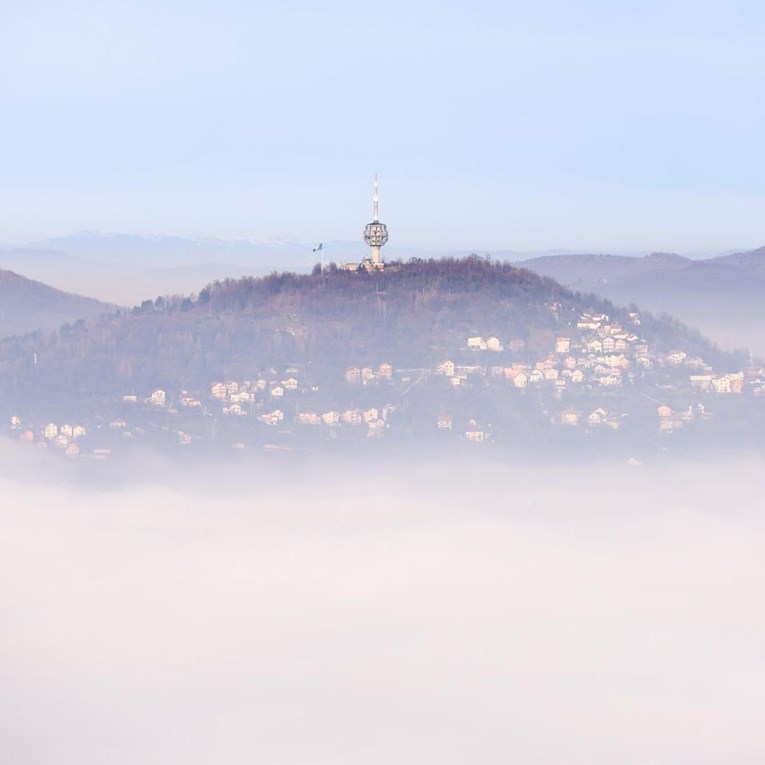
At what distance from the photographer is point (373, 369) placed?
4299 inches

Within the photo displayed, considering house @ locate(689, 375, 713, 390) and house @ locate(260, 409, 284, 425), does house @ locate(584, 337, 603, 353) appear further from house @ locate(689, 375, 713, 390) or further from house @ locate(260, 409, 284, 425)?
house @ locate(260, 409, 284, 425)

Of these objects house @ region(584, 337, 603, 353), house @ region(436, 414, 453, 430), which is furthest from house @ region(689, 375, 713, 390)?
house @ region(436, 414, 453, 430)

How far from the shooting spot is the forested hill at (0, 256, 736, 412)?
10631cm

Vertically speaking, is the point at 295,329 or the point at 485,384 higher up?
the point at 295,329

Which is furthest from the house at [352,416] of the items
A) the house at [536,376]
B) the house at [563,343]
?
the house at [563,343]

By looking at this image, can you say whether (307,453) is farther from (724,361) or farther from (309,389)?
(724,361)

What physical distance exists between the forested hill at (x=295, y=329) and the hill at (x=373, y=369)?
0.09m

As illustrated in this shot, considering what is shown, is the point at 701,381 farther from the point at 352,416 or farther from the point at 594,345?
the point at 352,416

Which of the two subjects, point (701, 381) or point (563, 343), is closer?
point (563, 343)

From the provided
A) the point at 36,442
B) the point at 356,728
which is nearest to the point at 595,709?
the point at 356,728

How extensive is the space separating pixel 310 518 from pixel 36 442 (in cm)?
1690

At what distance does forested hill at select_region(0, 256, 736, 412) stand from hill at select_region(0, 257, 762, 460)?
0.09m

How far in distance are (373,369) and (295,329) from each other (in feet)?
17.5

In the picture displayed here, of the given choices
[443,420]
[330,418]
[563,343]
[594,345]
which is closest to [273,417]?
[330,418]
